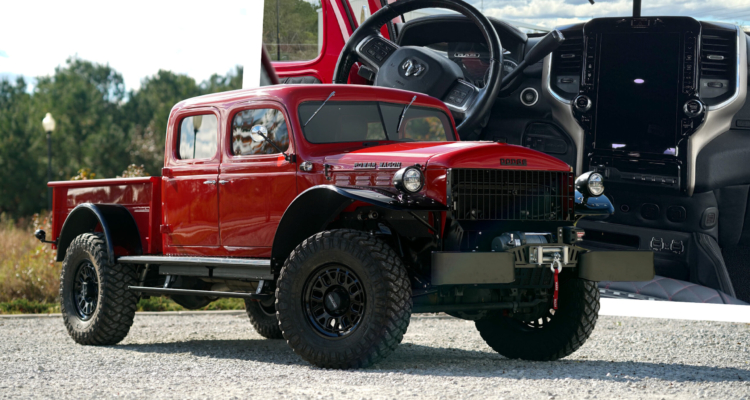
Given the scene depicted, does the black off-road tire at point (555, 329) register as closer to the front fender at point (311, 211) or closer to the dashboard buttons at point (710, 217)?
the front fender at point (311, 211)

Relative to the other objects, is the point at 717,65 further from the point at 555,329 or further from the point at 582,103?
the point at 555,329

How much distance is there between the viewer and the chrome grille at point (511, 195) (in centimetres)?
556

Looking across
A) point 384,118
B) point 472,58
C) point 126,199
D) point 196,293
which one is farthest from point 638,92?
point 126,199

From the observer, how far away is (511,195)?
5777 millimetres

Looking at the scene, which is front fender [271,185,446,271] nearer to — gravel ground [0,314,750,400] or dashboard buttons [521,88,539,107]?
gravel ground [0,314,750,400]

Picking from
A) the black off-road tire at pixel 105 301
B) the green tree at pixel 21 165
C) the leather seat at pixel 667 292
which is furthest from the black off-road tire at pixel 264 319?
the green tree at pixel 21 165

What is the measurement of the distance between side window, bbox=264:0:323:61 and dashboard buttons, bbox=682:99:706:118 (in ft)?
15.4

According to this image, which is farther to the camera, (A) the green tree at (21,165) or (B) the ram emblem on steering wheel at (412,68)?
(A) the green tree at (21,165)

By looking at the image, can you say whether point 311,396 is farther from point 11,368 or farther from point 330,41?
point 330,41

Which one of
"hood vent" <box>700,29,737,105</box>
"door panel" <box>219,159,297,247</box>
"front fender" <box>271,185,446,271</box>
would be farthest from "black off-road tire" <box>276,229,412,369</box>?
"hood vent" <box>700,29,737,105</box>

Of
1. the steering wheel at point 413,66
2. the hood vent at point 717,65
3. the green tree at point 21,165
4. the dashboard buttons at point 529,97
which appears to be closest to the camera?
the hood vent at point 717,65

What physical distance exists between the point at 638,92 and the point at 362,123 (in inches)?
147

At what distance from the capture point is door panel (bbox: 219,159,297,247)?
634cm

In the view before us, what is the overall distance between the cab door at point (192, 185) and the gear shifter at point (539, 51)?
351cm
